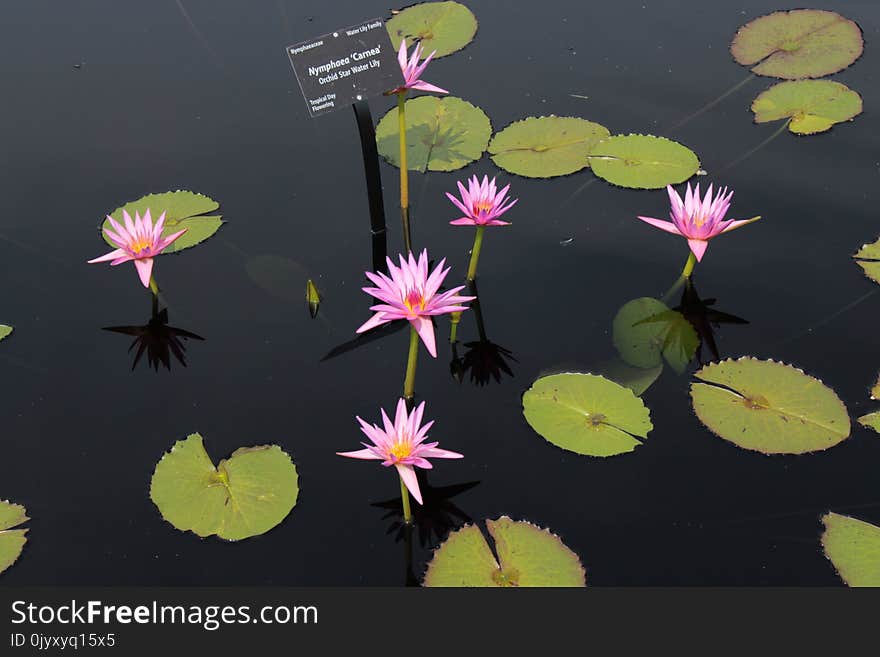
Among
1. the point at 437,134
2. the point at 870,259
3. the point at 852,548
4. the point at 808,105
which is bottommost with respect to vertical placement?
the point at 852,548

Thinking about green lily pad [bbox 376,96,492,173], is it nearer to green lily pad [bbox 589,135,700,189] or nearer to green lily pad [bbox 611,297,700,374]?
green lily pad [bbox 589,135,700,189]

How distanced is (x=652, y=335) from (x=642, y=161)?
3.81 feet

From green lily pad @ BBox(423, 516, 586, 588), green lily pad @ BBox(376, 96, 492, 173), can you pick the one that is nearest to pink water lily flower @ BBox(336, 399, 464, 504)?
green lily pad @ BBox(423, 516, 586, 588)

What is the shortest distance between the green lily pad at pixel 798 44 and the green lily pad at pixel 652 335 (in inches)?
81.4

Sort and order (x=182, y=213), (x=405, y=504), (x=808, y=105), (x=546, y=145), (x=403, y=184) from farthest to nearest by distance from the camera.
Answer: (x=808, y=105) → (x=546, y=145) → (x=182, y=213) → (x=403, y=184) → (x=405, y=504)

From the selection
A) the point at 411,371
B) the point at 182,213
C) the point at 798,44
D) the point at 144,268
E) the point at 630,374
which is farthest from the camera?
the point at 798,44

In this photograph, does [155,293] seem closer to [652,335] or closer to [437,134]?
[437,134]

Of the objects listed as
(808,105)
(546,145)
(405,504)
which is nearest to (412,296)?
(405,504)

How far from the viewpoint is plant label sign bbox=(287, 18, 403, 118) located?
11.1 feet

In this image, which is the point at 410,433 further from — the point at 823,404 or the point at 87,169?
the point at 87,169

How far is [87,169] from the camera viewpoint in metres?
4.32

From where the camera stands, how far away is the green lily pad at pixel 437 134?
13.6 feet

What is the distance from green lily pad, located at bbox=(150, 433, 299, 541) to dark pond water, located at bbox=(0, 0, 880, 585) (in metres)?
0.06

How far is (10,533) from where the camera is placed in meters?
2.73
